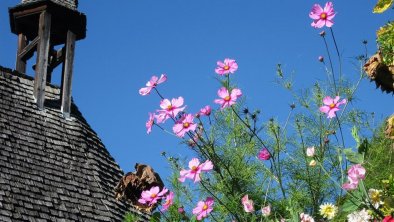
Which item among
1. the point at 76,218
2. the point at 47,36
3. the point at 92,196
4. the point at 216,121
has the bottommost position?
the point at 216,121

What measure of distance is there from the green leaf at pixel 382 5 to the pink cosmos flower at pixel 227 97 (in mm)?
642

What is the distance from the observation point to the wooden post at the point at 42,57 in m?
10.7

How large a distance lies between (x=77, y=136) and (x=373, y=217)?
8.38 meters

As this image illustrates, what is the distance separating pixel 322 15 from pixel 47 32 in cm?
927

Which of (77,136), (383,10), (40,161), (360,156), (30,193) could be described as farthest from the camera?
(77,136)

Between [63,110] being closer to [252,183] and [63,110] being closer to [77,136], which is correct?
[77,136]

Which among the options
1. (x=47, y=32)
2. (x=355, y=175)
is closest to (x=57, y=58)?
(x=47, y=32)

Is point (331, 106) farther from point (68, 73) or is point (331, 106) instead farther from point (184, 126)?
point (68, 73)

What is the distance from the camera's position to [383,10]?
108 inches

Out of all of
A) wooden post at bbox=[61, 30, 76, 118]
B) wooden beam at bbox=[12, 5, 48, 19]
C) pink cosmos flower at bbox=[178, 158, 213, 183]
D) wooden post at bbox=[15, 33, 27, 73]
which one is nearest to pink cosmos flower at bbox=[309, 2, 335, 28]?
pink cosmos flower at bbox=[178, 158, 213, 183]

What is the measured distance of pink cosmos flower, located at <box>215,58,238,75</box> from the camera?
2988mm

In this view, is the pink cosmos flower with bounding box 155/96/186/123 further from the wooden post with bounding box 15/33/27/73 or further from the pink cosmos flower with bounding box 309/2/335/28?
the wooden post with bounding box 15/33/27/73

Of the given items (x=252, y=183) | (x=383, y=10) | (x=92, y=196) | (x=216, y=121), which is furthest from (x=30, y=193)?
(x=383, y=10)

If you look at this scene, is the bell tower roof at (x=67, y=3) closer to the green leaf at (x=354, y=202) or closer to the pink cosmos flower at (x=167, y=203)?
the pink cosmos flower at (x=167, y=203)
